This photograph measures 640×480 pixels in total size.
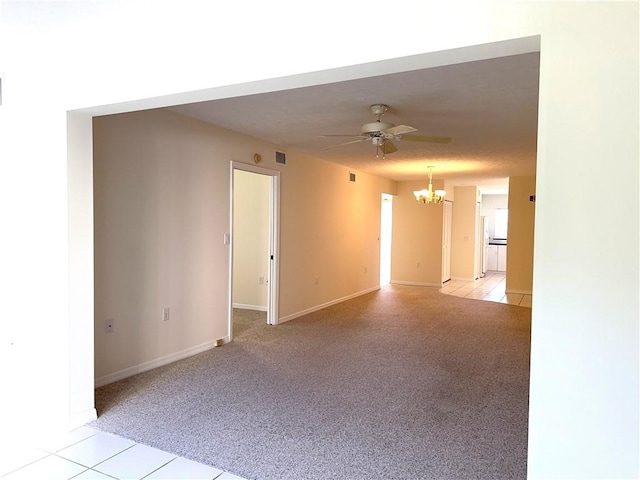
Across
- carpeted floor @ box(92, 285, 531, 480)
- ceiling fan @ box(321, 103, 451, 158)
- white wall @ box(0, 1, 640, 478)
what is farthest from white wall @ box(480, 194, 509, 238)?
white wall @ box(0, 1, 640, 478)

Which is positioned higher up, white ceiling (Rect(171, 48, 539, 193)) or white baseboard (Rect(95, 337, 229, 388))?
white ceiling (Rect(171, 48, 539, 193))

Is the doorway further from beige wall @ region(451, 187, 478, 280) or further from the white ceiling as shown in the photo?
the white ceiling

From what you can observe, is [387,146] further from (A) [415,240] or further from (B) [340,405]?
(A) [415,240]

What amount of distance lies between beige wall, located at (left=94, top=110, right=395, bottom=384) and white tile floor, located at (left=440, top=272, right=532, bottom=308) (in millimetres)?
4125

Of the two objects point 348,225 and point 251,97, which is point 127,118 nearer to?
point 251,97

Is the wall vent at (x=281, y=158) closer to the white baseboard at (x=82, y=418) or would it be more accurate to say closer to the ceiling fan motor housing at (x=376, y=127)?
the ceiling fan motor housing at (x=376, y=127)

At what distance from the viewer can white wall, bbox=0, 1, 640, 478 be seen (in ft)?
4.73

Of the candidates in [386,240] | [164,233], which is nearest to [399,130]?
[164,233]

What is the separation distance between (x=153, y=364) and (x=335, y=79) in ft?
10.5

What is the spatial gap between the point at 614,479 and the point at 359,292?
22.3ft

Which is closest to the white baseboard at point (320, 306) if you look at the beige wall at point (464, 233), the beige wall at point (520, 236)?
the beige wall at point (520, 236)

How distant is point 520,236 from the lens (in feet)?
28.1

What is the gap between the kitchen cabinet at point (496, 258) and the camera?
1320 cm

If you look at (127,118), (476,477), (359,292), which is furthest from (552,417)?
(359,292)
